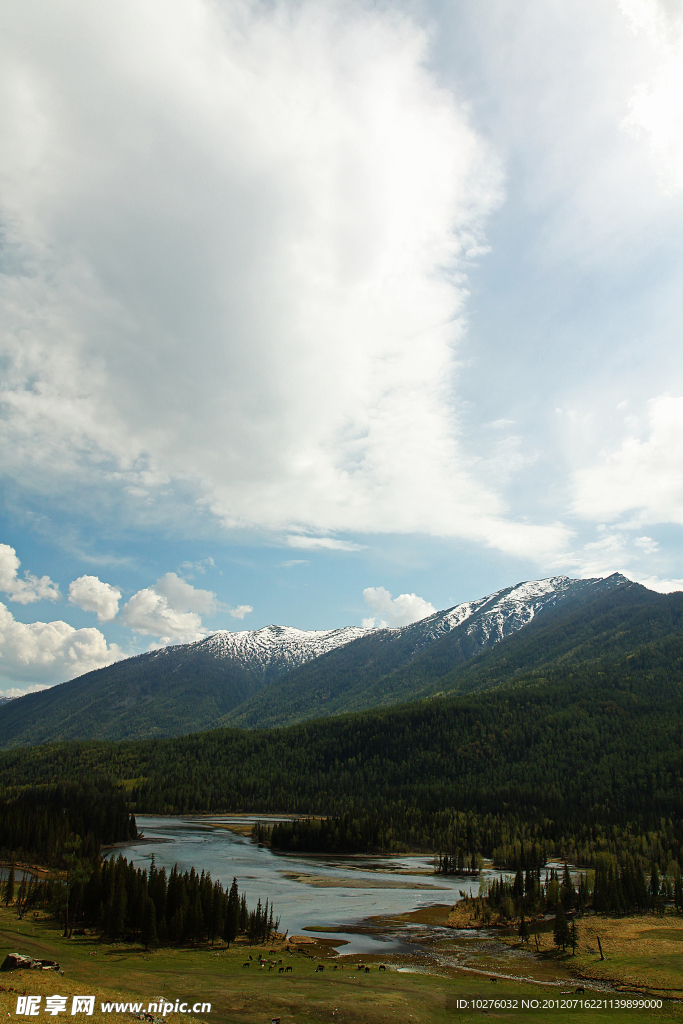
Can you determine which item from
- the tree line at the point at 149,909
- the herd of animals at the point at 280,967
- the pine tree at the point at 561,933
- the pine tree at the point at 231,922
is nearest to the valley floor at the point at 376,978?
the herd of animals at the point at 280,967

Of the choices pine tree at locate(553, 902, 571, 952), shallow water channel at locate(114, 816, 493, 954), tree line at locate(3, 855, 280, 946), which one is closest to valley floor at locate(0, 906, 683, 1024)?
pine tree at locate(553, 902, 571, 952)

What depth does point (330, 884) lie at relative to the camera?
139m

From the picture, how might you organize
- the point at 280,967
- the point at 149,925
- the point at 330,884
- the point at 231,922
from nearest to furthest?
the point at 280,967, the point at 149,925, the point at 231,922, the point at 330,884

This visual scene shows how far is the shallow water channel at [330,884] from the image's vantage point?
8694 cm

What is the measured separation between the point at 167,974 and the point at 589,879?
356 feet

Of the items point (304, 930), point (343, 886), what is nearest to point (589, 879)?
point (343, 886)

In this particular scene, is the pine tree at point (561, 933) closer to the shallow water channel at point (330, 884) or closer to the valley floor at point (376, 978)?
the valley floor at point (376, 978)

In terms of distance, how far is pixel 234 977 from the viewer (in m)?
55.8

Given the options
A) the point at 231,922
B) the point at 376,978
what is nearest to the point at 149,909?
the point at 231,922

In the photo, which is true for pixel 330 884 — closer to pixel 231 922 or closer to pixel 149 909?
pixel 231 922

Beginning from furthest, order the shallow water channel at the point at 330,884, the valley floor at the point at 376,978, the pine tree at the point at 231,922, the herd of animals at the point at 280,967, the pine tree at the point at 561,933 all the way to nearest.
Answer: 1. the shallow water channel at the point at 330,884
2. the pine tree at the point at 231,922
3. the pine tree at the point at 561,933
4. the herd of animals at the point at 280,967
5. the valley floor at the point at 376,978

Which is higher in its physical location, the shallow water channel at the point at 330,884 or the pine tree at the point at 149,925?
the pine tree at the point at 149,925

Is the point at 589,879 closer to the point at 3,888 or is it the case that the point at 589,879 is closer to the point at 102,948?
the point at 102,948

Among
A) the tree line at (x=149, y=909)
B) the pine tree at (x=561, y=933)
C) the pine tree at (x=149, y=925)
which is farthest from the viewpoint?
the tree line at (x=149, y=909)
